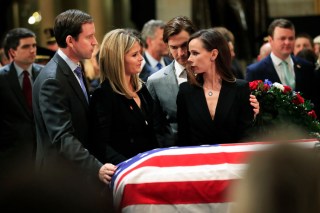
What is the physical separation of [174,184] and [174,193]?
0.04m

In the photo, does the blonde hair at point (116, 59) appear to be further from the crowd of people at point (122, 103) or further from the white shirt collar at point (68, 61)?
the white shirt collar at point (68, 61)

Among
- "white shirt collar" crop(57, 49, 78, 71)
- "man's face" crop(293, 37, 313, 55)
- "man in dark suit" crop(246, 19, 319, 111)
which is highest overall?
"white shirt collar" crop(57, 49, 78, 71)

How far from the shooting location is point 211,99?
414cm

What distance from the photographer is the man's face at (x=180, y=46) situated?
15.9 ft

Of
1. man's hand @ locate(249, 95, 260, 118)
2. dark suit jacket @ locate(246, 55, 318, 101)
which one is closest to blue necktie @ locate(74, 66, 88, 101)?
man's hand @ locate(249, 95, 260, 118)

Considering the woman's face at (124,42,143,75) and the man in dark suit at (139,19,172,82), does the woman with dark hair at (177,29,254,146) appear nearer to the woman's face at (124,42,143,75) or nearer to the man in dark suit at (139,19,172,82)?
the woman's face at (124,42,143,75)

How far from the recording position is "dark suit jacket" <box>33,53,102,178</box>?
11.8 feet

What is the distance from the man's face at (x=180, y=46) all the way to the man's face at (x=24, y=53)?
186 centimetres

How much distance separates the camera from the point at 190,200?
3.35m

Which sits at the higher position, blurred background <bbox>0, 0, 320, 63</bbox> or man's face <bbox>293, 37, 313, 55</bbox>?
blurred background <bbox>0, 0, 320, 63</bbox>

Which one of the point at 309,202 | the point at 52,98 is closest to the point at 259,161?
the point at 309,202

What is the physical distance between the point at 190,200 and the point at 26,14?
364 inches

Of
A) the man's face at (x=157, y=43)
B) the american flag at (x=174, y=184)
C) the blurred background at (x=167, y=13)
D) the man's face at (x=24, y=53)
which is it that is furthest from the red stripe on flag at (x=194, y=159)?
the blurred background at (x=167, y=13)

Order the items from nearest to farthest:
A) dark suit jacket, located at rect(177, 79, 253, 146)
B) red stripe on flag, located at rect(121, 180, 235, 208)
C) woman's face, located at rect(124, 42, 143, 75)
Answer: red stripe on flag, located at rect(121, 180, 235, 208)
woman's face, located at rect(124, 42, 143, 75)
dark suit jacket, located at rect(177, 79, 253, 146)
